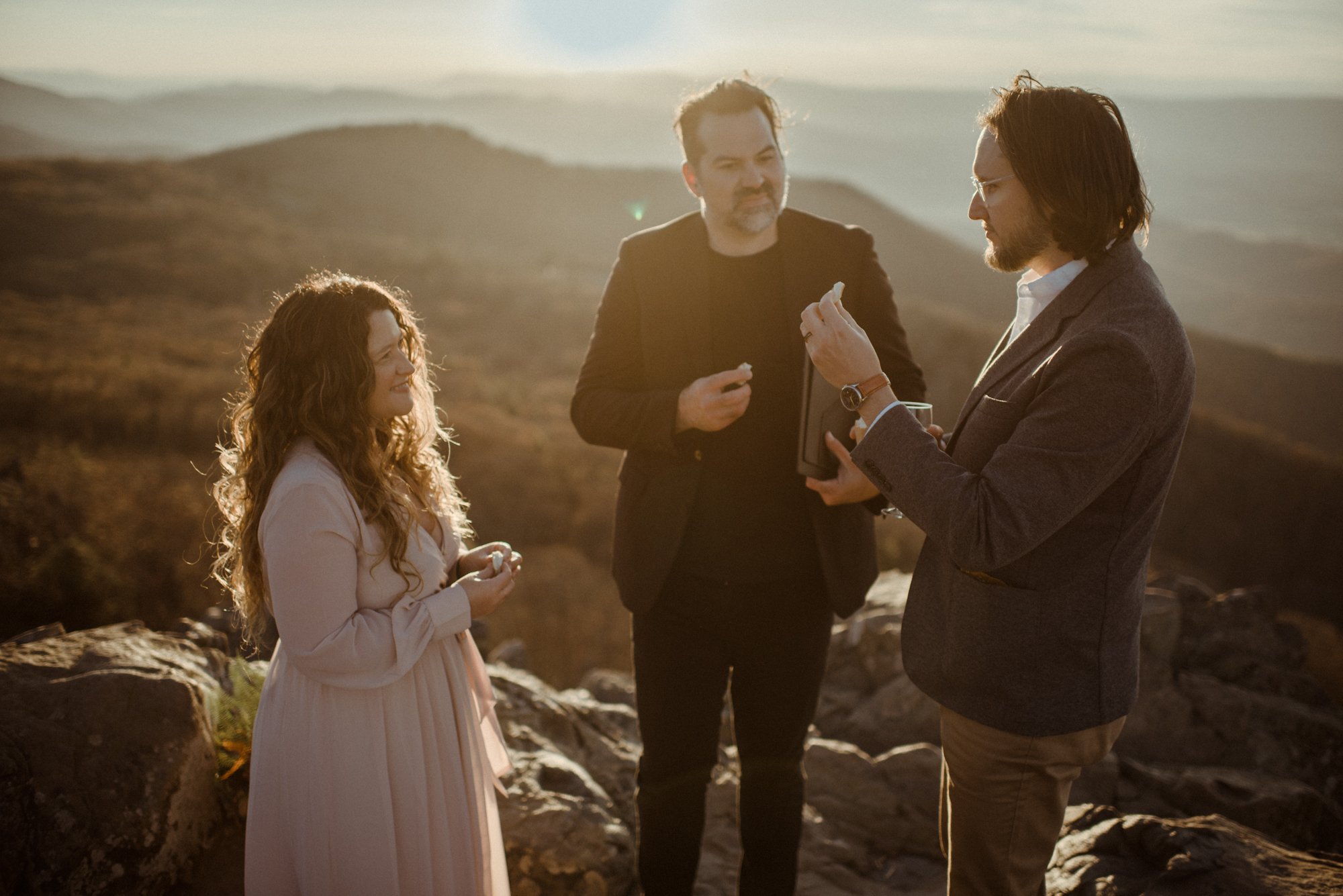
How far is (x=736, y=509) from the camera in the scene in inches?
105

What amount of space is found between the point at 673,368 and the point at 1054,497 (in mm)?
1450

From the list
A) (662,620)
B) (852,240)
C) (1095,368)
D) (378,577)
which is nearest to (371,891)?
(378,577)

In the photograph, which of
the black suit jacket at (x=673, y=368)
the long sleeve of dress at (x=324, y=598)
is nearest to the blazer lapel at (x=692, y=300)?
the black suit jacket at (x=673, y=368)

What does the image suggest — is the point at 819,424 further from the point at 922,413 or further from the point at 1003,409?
the point at 1003,409

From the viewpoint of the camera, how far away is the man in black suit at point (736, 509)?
8.65 feet

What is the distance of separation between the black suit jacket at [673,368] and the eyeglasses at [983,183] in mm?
762

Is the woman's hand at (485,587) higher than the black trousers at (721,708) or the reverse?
higher

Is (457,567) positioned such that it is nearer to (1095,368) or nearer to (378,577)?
(378,577)

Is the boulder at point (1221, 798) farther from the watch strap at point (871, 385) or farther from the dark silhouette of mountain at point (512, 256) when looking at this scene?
the dark silhouette of mountain at point (512, 256)

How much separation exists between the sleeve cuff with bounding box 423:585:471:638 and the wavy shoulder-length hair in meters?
0.09

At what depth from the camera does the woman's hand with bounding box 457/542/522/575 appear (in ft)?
7.61

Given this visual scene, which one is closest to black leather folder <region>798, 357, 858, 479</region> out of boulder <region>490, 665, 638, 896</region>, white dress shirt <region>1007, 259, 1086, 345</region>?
white dress shirt <region>1007, 259, 1086, 345</region>

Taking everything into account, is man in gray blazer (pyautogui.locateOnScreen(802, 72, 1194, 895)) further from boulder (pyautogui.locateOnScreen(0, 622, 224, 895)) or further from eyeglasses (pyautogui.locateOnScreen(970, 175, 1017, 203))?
boulder (pyautogui.locateOnScreen(0, 622, 224, 895))

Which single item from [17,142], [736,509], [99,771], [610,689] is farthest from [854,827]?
[17,142]
